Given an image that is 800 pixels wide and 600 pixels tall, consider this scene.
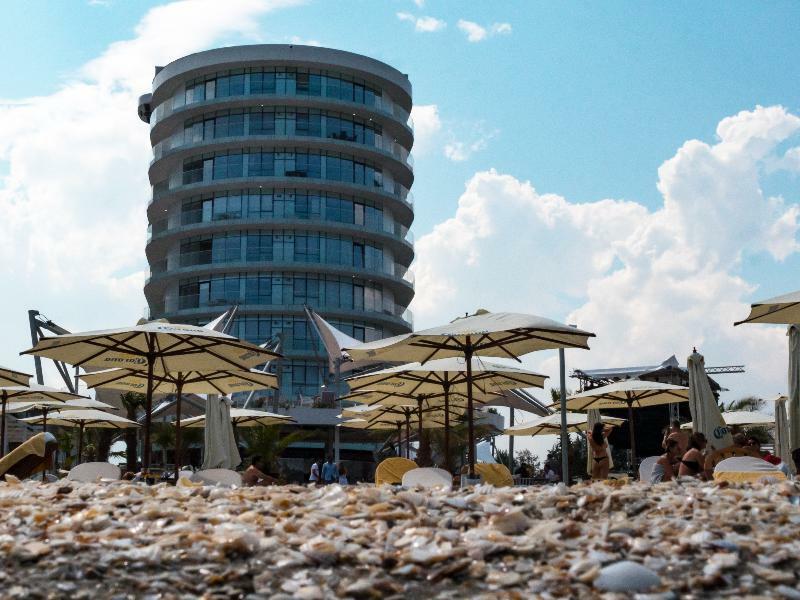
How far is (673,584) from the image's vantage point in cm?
584

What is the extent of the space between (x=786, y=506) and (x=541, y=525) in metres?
2.04

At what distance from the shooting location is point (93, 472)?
13.5 metres

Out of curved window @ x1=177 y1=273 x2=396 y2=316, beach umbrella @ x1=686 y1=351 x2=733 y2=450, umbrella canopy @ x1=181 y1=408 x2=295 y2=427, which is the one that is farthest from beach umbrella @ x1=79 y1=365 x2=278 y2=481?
curved window @ x1=177 y1=273 x2=396 y2=316

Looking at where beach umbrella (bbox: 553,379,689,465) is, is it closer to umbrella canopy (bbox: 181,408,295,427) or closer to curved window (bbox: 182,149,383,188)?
umbrella canopy (bbox: 181,408,295,427)

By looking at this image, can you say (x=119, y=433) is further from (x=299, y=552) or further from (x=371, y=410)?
(x=299, y=552)

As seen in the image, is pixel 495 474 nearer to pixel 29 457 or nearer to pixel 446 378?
pixel 446 378

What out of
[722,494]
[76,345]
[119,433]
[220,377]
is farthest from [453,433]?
[722,494]

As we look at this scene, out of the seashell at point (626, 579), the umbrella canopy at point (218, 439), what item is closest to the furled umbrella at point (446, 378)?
the umbrella canopy at point (218, 439)

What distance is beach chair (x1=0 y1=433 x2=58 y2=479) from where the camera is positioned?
40.8ft

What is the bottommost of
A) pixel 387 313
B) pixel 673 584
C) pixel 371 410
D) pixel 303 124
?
pixel 673 584

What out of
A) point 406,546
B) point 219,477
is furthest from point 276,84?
point 406,546

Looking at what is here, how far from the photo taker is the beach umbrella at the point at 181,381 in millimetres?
17375

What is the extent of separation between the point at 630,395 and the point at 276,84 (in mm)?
54891

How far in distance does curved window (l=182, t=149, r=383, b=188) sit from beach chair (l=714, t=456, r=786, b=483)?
61.2m
